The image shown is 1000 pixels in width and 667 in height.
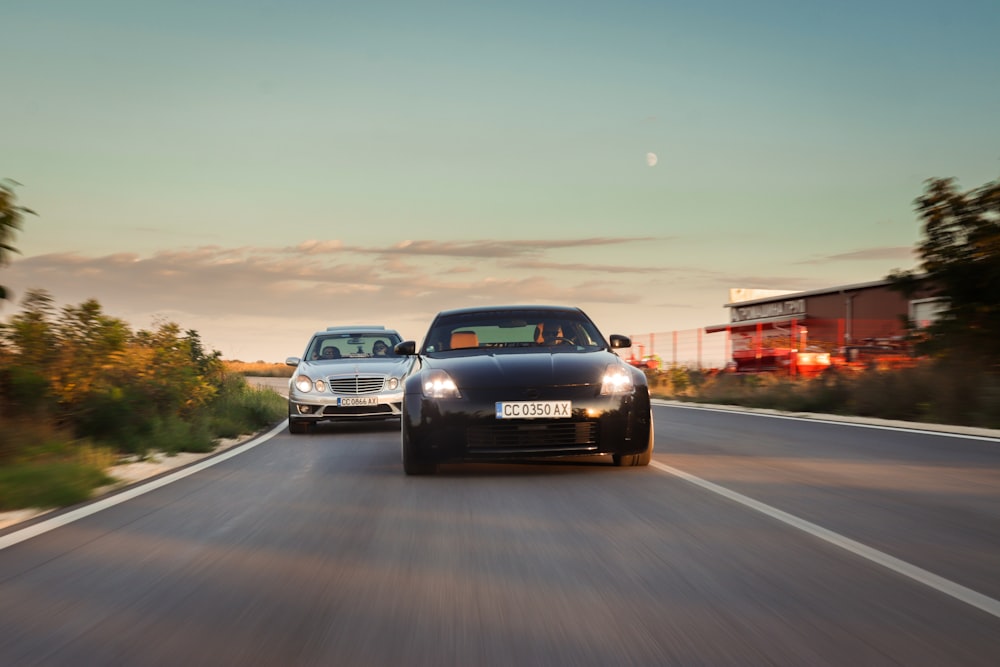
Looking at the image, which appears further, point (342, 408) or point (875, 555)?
point (342, 408)

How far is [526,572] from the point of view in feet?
16.4

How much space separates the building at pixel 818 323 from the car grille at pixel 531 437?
36.2 feet

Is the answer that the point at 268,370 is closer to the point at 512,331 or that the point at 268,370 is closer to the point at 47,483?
the point at 512,331

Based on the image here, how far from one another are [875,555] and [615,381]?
12.5 ft

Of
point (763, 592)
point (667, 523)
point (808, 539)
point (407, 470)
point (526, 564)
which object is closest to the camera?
point (763, 592)

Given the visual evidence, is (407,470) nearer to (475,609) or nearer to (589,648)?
(475,609)

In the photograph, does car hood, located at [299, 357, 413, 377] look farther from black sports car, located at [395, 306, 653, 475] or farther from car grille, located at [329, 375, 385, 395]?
black sports car, located at [395, 306, 653, 475]

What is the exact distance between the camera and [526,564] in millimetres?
5191

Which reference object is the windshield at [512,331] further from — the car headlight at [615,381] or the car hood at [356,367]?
the car hood at [356,367]

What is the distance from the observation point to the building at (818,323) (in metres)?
29.3

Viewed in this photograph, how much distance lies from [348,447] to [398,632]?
28.2 feet

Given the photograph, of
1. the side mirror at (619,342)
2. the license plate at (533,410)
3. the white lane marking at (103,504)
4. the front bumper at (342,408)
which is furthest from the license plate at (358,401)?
the license plate at (533,410)

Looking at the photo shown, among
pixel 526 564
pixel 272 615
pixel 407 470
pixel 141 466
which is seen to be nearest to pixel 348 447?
pixel 141 466

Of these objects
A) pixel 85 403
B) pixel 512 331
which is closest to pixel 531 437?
pixel 512 331
